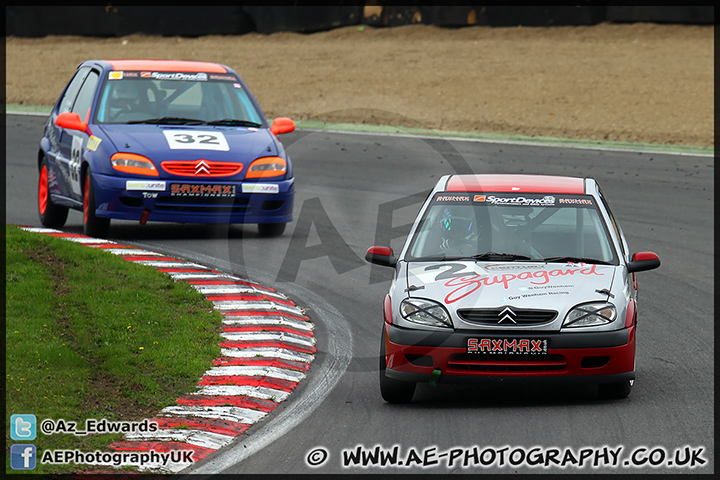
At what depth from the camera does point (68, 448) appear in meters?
6.32

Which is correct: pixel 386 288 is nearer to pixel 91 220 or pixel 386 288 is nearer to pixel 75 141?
pixel 91 220

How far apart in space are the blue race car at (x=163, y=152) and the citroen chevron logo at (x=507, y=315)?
6.40m

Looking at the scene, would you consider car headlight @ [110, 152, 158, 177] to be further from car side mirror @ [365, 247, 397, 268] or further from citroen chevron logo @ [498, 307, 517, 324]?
citroen chevron logo @ [498, 307, 517, 324]

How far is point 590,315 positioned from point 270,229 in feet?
22.8

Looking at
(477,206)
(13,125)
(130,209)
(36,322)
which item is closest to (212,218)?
(130,209)

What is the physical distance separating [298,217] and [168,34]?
26.5 metres

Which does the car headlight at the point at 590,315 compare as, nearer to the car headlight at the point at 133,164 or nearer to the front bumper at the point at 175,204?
the front bumper at the point at 175,204

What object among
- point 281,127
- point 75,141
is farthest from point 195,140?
point 75,141

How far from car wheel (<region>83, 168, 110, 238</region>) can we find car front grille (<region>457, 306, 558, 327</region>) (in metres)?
6.93

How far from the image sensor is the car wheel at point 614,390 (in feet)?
24.7

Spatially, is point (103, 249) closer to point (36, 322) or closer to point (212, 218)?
point (212, 218)

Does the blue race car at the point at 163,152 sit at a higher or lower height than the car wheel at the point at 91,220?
higher

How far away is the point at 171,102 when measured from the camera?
1404 cm

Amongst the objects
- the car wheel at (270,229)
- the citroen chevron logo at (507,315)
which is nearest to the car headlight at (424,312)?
the citroen chevron logo at (507,315)
